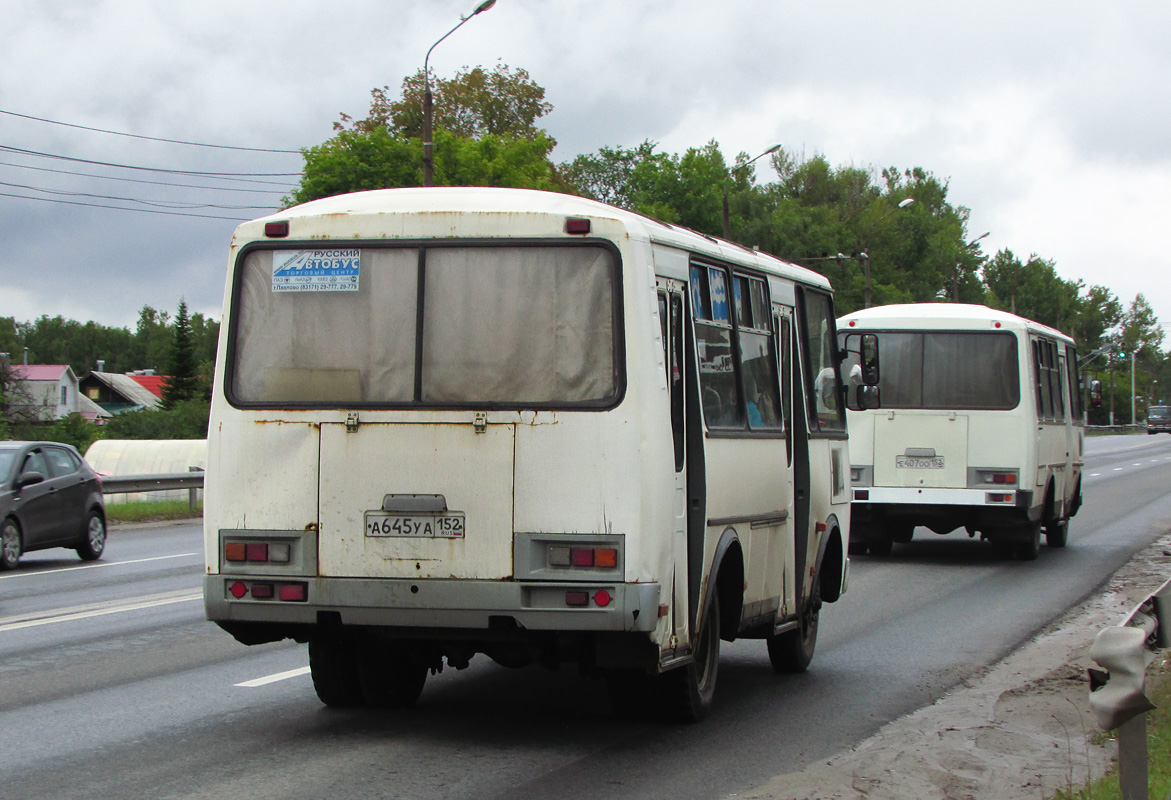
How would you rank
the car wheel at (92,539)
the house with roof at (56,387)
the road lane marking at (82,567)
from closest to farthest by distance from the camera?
the road lane marking at (82,567) → the car wheel at (92,539) → the house with roof at (56,387)

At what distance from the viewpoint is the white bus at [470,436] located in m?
7.13

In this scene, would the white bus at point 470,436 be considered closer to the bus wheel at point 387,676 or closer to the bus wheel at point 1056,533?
the bus wheel at point 387,676

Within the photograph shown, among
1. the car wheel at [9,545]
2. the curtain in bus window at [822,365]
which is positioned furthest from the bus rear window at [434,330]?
the car wheel at [9,545]

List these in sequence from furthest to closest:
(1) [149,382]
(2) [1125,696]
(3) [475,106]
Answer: (1) [149,382]
(3) [475,106]
(2) [1125,696]

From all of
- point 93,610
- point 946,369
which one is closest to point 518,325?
point 93,610

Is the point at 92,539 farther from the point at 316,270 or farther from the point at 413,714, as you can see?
the point at 316,270

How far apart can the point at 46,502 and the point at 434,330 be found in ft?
43.2

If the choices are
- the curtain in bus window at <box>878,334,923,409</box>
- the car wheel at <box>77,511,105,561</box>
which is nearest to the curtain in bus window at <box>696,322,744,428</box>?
the curtain in bus window at <box>878,334,923,409</box>

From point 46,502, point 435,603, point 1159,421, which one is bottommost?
point 435,603

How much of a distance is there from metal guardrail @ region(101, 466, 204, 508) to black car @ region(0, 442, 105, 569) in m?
5.16

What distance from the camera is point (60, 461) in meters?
20.1

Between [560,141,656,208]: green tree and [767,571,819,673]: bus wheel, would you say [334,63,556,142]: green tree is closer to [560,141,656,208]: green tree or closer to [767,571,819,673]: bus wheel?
[560,141,656,208]: green tree

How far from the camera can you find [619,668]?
7.50 meters

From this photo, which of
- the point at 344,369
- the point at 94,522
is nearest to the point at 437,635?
the point at 344,369
